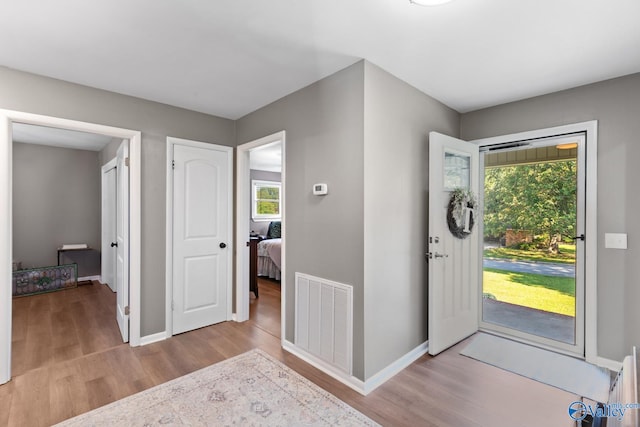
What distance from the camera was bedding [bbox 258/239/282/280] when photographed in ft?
17.4

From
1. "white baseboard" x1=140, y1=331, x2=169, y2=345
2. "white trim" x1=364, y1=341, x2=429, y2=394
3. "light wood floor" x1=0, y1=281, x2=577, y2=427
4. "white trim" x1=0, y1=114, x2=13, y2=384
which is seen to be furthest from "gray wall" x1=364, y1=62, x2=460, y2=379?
"white trim" x1=0, y1=114, x2=13, y2=384

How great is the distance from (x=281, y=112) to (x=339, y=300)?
6.10ft

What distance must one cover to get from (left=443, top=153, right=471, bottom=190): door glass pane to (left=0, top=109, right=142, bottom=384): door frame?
9.84ft

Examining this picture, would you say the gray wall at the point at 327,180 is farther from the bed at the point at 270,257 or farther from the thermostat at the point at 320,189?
the bed at the point at 270,257

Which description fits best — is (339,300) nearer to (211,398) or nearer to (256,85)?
(211,398)

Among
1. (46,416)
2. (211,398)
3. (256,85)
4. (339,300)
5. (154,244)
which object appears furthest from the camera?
(154,244)

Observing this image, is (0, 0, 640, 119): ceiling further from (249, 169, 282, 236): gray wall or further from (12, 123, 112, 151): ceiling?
(249, 169, 282, 236): gray wall

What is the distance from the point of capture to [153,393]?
7.21 feet

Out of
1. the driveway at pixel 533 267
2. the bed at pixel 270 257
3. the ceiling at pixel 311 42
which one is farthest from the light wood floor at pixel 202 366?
the ceiling at pixel 311 42

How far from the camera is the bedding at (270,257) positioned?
5309 mm

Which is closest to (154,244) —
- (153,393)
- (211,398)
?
(153,393)

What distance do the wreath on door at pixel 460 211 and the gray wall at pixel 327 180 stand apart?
3.84 ft

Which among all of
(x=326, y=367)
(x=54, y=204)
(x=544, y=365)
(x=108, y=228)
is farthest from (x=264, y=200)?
(x=544, y=365)

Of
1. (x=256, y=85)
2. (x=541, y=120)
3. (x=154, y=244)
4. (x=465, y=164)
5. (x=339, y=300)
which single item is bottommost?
(x=339, y=300)
